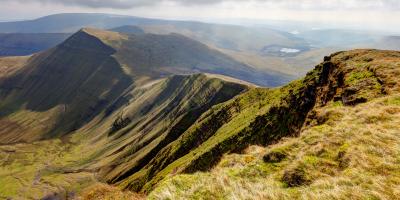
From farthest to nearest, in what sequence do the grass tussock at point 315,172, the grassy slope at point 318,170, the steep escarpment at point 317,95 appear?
the steep escarpment at point 317,95 < the grassy slope at point 318,170 < the grass tussock at point 315,172

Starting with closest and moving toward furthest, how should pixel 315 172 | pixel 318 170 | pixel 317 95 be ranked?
pixel 315 172 < pixel 318 170 < pixel 317 95

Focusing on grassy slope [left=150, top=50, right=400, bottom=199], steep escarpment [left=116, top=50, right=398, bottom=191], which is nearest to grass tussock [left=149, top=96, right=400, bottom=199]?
grassy slope [left=150, top=50, right=400, bottom=199]

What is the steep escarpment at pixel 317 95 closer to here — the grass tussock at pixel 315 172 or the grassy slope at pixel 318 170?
the grassy slope at pixel 318 170

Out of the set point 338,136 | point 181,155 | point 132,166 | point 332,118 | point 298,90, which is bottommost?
point 132,166

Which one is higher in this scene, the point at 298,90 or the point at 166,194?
the point at 166,194

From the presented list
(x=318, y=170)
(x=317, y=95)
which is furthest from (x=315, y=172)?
(x=317, y=95)

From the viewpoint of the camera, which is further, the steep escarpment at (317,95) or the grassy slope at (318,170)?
the steep escarpment at (317,95)

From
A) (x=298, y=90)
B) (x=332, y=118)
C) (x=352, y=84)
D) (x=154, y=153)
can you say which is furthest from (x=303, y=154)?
(x=154, y=153)

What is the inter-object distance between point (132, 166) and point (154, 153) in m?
17.9

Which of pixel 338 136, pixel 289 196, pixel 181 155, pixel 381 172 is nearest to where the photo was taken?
pixel 289 196

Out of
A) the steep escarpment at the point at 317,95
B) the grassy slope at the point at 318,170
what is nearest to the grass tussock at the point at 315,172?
the grassy slope at the point at 318,170

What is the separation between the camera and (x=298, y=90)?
93688 millimetres

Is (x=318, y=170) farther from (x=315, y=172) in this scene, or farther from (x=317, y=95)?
(x=317, y=95)

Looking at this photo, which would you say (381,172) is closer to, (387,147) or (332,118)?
(387,147)
